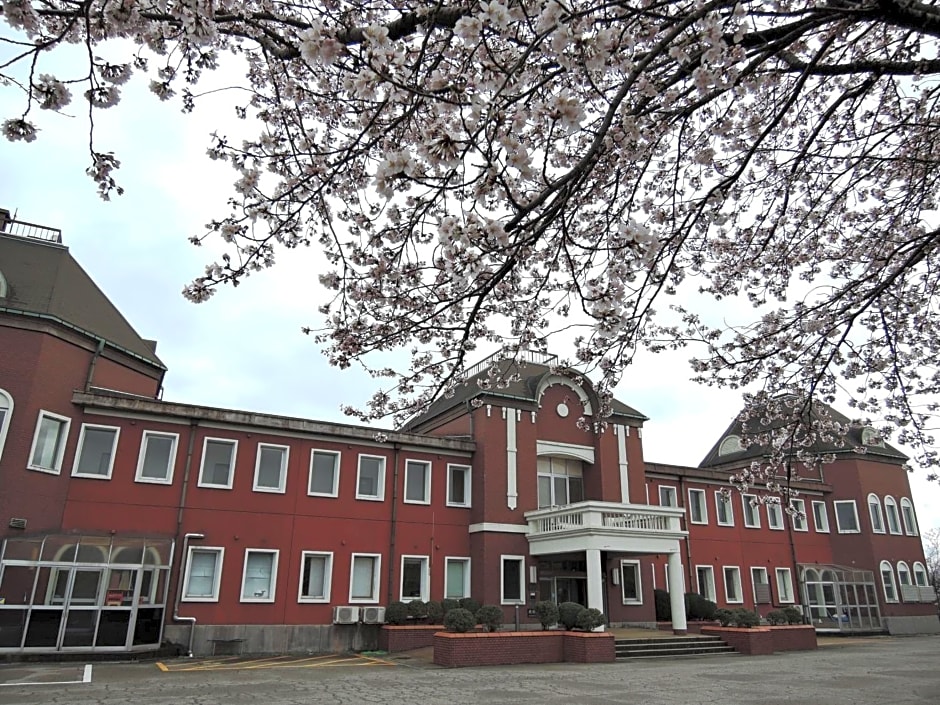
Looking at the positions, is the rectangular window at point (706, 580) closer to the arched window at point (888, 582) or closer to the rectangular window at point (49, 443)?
the arched window at point (888, 582)

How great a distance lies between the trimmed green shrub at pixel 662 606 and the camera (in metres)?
24.3

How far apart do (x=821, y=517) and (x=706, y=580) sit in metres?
8.77

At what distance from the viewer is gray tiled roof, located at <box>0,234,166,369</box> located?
57.8 feet

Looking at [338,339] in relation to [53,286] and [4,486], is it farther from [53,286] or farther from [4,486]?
[53,286]

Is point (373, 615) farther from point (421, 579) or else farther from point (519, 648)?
point (519, 648)

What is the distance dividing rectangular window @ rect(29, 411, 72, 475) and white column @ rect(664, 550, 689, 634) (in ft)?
60.0

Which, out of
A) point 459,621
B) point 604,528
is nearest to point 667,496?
point 604,528

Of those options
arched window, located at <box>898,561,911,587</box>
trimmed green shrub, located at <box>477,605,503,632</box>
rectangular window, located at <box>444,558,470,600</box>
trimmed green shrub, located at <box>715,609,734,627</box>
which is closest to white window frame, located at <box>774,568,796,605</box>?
arched window, located at <box>898,561,911,587</box>

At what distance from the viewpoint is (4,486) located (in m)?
15.8

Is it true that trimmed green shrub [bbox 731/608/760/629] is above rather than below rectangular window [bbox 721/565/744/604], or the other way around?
below

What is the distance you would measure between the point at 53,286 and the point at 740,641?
74.2 ft

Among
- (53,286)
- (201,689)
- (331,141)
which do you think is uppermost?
(53,286)

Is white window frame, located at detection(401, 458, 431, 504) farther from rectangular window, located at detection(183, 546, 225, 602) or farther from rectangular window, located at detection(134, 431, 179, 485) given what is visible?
rectangular window, located at detection(134, 431, 179, 485)

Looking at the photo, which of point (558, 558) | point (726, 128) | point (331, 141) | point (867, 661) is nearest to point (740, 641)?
point (867, 661)
